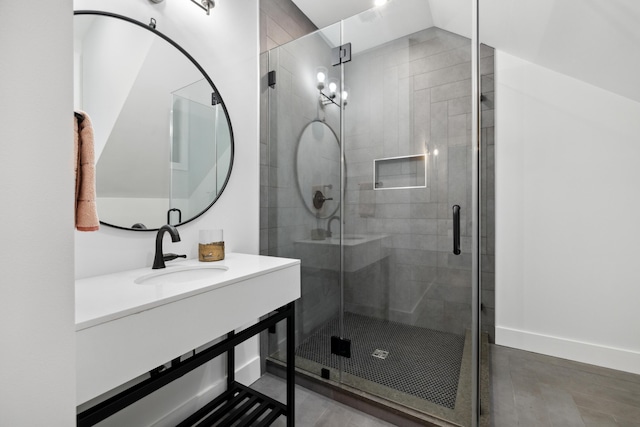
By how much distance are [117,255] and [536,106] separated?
2.41 m

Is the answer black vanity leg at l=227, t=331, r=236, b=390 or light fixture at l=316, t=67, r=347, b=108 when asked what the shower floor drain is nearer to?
black vanity leg at l=227, t=331, r=236, b=390

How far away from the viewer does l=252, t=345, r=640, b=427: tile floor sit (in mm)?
1274

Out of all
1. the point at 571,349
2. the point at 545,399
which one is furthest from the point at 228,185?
the point at 571,349

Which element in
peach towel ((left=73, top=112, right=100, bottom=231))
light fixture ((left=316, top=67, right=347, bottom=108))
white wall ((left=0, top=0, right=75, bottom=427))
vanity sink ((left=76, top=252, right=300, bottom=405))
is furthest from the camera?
light fixture ((left=316, top=67, right=347, bottom=108))

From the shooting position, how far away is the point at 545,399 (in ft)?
4.71

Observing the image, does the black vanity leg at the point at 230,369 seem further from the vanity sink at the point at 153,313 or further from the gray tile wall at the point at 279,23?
the gray tile wall at the point at 279,23

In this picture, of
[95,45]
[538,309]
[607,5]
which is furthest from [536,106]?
[95,45]

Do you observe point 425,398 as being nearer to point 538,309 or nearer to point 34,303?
point 538,309

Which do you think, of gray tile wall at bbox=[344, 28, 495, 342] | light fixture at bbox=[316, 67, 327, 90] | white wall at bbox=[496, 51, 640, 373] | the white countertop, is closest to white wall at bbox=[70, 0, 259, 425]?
the white countertop

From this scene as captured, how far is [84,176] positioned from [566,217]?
7.46ft

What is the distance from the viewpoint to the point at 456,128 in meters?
1.39

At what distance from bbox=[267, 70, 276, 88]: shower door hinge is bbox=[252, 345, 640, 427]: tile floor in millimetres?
2025

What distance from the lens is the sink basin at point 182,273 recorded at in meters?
1.11

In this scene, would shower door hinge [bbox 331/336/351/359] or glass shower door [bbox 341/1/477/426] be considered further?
shower door hinge [bbox 331/336/351/359]
